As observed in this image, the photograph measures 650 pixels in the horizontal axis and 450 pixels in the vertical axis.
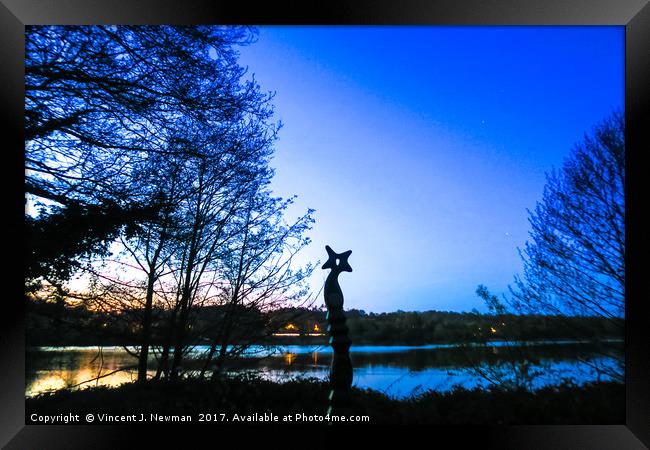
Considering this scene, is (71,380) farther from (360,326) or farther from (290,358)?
(360,326)

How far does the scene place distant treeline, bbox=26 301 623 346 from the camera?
431cm

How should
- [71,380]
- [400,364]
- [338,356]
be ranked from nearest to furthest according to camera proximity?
[338,356] → [71,380] → [400,364]

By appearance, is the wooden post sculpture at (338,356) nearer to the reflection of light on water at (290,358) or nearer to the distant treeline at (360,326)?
the distant treeline at (360,326)

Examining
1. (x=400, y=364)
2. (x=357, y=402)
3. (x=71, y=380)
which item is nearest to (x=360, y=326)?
(x=400, y=364)

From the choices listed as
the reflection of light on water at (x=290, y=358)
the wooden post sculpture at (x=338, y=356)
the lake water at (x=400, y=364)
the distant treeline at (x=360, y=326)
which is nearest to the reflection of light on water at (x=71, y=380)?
the lake water at (x=400, y=364)

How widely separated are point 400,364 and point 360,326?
604 millimetres

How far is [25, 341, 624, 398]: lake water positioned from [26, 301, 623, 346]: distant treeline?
10 centimetres

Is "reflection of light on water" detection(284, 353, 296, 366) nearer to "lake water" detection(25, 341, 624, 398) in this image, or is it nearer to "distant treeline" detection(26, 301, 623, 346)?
"lake water" detection(25, 341, 624, 398)

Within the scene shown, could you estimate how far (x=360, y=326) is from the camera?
4.61 meters
